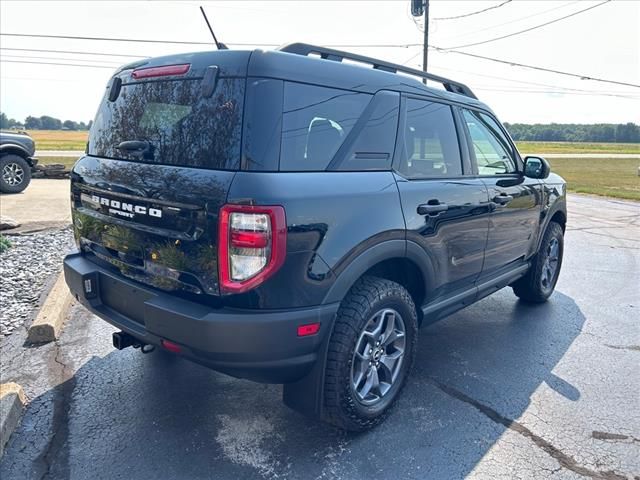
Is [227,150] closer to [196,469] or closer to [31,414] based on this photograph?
[196,469]

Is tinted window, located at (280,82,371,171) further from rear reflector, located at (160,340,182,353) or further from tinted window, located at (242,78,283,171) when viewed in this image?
rear reflector, located at (160,340,182,353)

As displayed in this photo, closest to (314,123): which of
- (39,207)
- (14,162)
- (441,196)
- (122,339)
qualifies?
(441,196)

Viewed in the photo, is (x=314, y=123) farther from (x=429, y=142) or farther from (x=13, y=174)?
(x=13, y=174)

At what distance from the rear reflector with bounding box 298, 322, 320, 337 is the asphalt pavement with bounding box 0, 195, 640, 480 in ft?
2.32

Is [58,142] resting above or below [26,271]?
above

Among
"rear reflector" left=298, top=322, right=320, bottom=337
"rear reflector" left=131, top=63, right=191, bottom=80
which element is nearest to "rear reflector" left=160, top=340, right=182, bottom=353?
"rear reflector" left=298, top=322, right=320, bottom=337

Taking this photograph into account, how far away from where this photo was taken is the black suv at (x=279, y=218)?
7.09ft

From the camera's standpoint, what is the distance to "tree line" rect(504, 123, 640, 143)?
7788 cm

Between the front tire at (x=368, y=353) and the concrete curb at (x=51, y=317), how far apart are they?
245 cm

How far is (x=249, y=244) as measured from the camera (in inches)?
82.9

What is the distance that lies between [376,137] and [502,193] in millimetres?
1529

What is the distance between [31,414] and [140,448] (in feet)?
2.58

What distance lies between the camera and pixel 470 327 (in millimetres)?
4332

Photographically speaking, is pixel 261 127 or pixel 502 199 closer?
pixel 261 127
